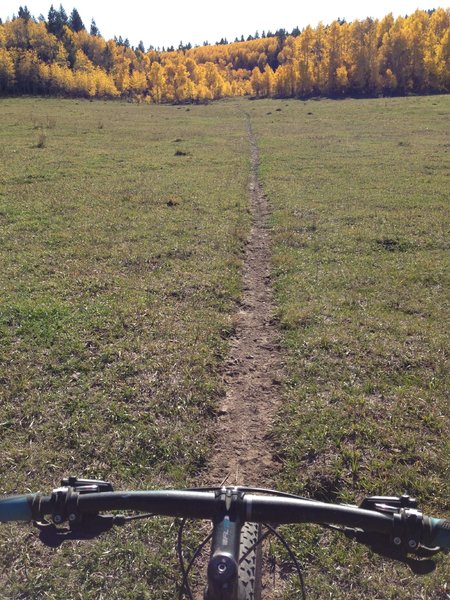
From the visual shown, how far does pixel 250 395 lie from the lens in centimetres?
735

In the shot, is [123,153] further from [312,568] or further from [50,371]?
[312,568]

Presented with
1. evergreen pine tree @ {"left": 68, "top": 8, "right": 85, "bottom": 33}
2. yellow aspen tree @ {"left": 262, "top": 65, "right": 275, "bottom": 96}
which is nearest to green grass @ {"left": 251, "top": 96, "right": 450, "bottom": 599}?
yellow aspen tree @ {"left": 262, "top": 65, "right": 275, "bottom": 96}

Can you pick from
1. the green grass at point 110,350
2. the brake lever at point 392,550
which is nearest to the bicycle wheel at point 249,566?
the brake lever at point 392,550

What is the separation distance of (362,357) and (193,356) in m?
3.12

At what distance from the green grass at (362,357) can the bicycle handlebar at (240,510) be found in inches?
108

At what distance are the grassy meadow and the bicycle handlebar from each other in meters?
2.62

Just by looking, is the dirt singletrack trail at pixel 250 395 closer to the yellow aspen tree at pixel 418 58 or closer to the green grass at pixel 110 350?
the green grass at pixel 110 350

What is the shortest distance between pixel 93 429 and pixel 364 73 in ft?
398

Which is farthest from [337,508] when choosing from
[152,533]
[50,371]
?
[50,371]

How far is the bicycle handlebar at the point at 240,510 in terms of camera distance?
2148 mm

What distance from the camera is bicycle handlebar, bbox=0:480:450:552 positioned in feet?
7.05

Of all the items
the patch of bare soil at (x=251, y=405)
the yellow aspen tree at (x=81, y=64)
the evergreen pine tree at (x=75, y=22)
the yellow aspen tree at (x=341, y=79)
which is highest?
the evergreen pine tree at (x=75, y=22)

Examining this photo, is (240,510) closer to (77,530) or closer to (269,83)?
(77,530)

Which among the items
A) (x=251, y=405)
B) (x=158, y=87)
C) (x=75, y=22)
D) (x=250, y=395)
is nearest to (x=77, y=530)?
(x=251, y=405)
